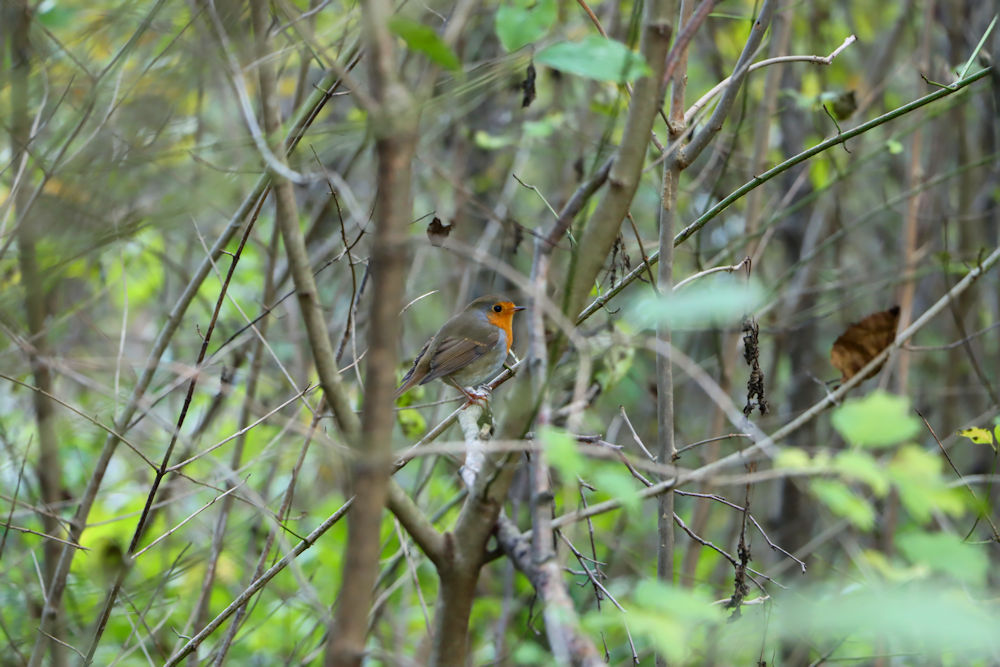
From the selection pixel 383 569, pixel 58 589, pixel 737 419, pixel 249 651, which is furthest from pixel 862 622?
pixel 249 651

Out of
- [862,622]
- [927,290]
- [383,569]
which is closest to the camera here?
[862,622]

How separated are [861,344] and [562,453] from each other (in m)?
1.31

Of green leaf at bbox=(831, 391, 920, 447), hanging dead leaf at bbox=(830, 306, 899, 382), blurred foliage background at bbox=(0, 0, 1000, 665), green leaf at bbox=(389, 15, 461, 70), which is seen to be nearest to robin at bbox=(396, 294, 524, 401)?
blurred foliage background at bbox=(0, 0, 1000, 665)

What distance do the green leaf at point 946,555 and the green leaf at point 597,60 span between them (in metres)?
0.64

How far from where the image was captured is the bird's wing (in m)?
4.39

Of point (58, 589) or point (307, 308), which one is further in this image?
point (58, 589)

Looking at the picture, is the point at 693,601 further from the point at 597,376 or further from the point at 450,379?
the point at 450,379

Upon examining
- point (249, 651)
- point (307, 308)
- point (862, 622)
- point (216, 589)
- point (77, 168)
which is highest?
point (77, 168)

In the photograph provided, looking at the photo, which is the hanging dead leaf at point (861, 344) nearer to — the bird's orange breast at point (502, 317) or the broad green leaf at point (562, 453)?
the broad green leaf at point (562, 453)

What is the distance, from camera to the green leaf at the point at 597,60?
1.11 meters

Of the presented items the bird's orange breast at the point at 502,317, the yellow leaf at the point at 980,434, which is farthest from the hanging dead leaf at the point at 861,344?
the bird's orange breast at the point at 502,317

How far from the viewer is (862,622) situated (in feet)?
2.93

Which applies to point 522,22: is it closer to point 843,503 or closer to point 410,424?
point 843,503

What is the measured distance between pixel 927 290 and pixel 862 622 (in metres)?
6.26
